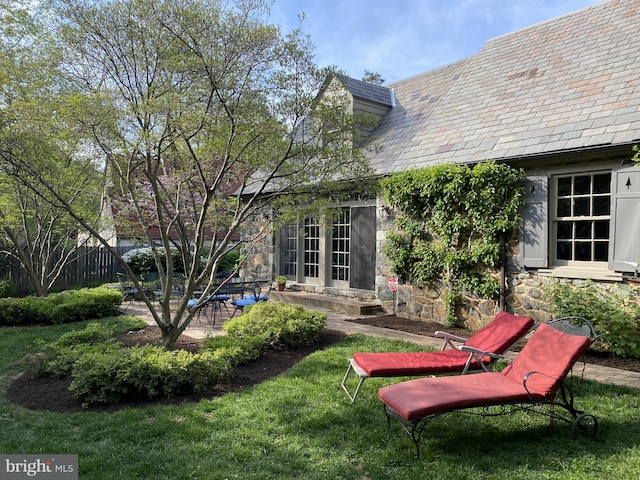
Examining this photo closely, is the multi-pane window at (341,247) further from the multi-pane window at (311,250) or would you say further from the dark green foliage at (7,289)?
the dark green foliage at (7,289)

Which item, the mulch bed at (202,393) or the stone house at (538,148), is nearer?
the mulch bed at (202,393)

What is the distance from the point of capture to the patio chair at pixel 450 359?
4062 millimetres

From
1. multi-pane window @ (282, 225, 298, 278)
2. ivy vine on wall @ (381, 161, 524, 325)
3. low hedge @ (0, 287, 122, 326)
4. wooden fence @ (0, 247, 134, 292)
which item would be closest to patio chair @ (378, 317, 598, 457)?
ivy vine on wall @ (381, 161, 524, 325)

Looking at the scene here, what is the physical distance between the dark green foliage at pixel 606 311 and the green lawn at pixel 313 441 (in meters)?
1.41

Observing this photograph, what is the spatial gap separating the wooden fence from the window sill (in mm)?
12380

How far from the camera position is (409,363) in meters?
4.20

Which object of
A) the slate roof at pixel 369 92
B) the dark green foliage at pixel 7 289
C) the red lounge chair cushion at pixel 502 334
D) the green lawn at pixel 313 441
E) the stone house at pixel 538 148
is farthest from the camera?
the dark green foliage at pixel 7 289

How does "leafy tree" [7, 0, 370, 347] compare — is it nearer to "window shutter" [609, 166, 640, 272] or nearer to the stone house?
the stone house

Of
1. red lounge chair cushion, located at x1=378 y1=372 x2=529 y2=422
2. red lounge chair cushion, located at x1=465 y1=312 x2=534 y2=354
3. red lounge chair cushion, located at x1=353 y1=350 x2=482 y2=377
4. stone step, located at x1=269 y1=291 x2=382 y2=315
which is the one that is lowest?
stone step, located at x1=269 y1=291 x2=382 y2=315

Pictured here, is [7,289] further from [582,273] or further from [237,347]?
[582,273]

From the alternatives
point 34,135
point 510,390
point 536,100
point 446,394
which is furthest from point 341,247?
point 446,394

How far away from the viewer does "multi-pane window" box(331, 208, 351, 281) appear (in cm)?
1060

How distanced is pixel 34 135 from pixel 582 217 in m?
7.54

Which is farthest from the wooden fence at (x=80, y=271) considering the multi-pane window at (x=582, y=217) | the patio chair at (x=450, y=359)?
the multi-pane window at (x=582, y=217)
